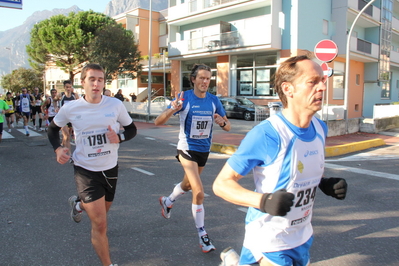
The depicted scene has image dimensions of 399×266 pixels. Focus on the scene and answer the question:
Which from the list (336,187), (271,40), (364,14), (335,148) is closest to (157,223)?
(336,187)

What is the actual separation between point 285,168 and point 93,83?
2038 mm

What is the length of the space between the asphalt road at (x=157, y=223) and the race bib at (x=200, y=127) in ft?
3.78

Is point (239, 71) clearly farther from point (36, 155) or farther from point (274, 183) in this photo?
point (274, 183)

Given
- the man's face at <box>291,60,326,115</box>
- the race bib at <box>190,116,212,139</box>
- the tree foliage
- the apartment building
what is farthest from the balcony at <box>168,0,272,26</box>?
the tree foliage

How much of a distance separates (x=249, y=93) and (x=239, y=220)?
70.5 feet

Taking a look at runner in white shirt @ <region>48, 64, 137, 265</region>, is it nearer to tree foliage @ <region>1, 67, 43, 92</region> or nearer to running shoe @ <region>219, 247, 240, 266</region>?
running shoe @ <region>219, 247, 240, 266</region>

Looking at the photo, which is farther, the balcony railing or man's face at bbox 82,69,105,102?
the balcony railing

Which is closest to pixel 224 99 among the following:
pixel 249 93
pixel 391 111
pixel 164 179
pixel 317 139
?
pixel 249 93

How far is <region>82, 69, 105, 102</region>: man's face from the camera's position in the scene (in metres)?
3.07

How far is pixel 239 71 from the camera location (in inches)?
1013

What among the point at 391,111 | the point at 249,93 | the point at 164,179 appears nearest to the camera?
the point at 164,179

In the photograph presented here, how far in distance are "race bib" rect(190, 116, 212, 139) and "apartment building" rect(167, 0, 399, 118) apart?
17.5 metres

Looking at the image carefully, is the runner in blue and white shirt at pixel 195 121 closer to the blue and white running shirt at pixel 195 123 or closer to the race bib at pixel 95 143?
the blue and white running shirt at pixel 195 123

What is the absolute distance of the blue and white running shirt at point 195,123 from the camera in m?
3.89
